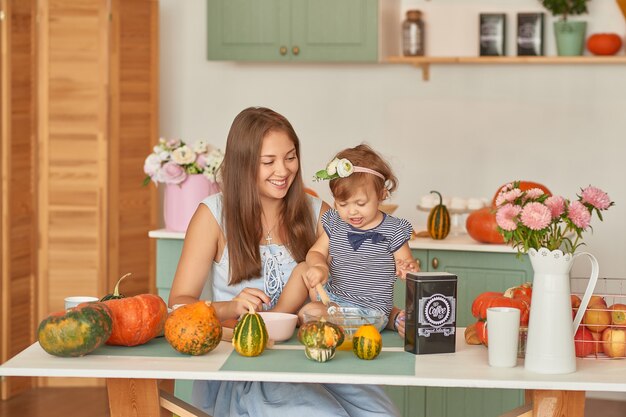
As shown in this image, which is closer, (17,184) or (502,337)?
(502,337)

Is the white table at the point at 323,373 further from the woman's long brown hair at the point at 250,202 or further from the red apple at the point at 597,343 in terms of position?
the woman's long brown hair at the point at 250,202

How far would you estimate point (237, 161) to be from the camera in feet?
9.44

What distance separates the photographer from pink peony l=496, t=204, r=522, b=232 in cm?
215

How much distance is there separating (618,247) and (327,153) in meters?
1.53

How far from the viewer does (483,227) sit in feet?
13.2

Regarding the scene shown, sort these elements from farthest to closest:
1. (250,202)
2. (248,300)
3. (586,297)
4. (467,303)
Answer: (467,303) < (250,202) < (248,300) < (586,297)

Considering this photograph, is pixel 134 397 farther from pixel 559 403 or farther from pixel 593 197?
pixel 593 197

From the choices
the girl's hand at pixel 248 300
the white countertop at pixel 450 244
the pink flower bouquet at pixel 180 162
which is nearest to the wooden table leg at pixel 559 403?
the girl's hand at pixel 248 300

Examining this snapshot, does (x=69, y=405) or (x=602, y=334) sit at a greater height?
(x=602, y=334)

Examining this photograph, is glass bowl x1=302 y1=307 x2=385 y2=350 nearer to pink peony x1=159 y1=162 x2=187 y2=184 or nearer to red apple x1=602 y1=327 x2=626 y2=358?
red apple x1=602 y1=327 x2=626 y2=358

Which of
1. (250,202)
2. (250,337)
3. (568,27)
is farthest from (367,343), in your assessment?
(568,27)

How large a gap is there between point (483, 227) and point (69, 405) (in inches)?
79.8

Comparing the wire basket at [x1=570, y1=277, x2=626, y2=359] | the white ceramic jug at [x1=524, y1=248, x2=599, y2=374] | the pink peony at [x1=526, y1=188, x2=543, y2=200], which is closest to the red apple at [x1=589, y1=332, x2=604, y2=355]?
the wire basket at [x1=570, y1=277, x2=626, y2=359]

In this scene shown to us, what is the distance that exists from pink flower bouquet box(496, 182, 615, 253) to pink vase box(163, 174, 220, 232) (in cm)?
220
